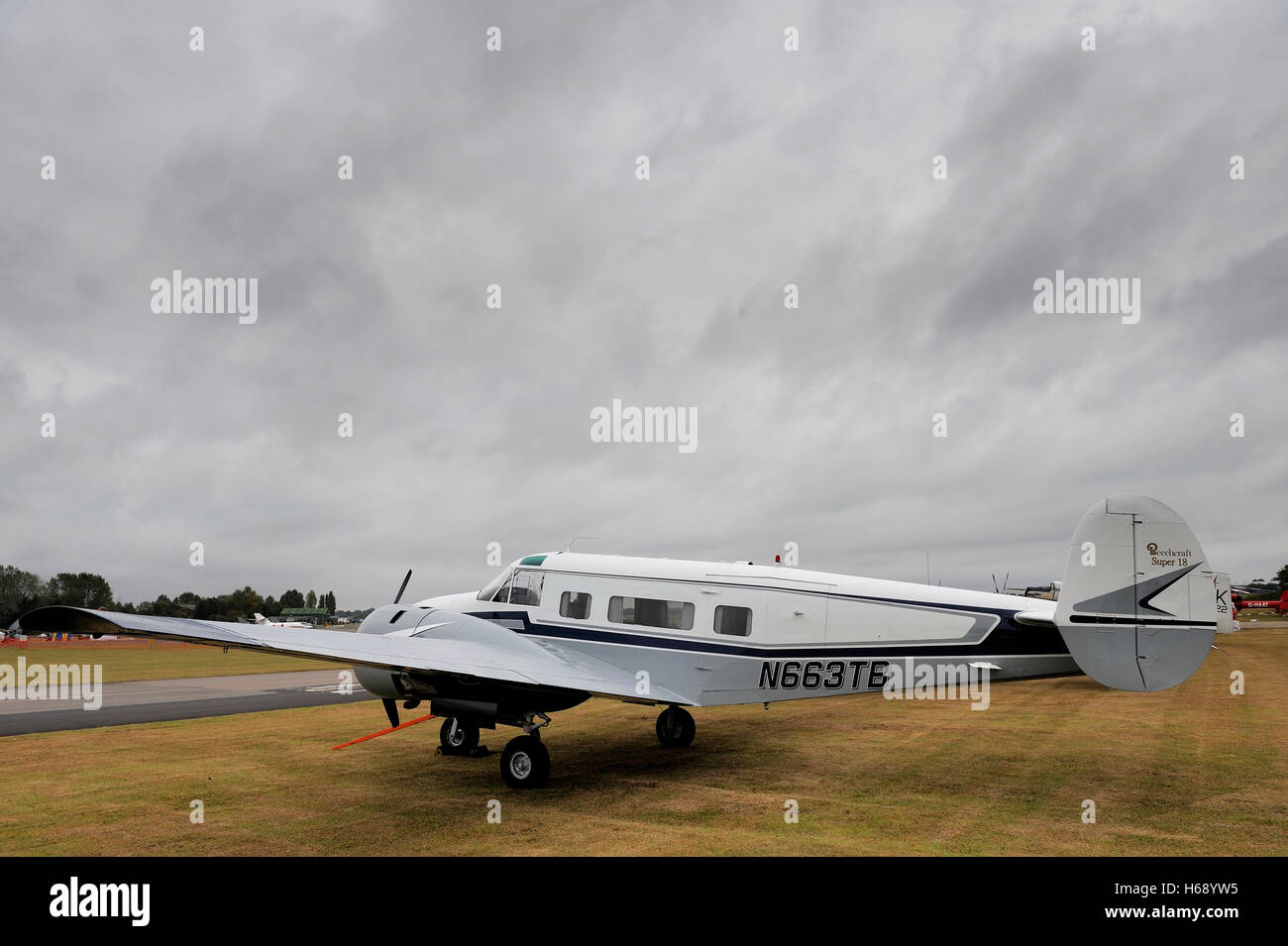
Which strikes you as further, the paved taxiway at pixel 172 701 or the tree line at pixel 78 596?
the tree line at pixel 78 596

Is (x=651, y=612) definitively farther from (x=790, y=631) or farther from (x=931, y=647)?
(x=931, y=647)

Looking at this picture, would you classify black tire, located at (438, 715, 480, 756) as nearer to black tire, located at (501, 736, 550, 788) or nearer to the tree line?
black tire, located at (501, 736, 550, 788)

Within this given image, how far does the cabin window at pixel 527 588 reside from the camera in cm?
1268

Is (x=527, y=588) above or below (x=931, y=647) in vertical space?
above

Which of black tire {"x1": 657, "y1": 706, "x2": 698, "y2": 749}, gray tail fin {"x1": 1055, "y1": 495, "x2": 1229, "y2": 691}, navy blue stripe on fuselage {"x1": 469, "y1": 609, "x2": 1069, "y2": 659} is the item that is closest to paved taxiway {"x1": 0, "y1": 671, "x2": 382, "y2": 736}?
black tire {"x1": 657, "y1": 706, "x2": 698, "y2": 749}

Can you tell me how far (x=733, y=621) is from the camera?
1163 cm

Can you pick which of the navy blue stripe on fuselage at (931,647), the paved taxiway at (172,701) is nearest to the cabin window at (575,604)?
the navy blue stripe on fuselage at (931,647)

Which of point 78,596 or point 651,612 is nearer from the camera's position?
point 651,612

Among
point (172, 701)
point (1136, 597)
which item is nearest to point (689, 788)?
point (1136, 597)

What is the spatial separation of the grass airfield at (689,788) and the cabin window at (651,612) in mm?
2324

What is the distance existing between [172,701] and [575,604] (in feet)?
49.2

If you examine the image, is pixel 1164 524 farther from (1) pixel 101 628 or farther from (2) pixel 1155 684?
(1) pixel 101 628

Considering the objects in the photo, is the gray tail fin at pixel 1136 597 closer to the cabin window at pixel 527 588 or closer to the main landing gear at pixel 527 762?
Answer: the main landing gear at pixel 527 762

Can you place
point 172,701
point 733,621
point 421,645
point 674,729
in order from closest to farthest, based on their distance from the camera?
1. point 421,645
2. point 733,621
3. point 674,729
4. point 172,701
